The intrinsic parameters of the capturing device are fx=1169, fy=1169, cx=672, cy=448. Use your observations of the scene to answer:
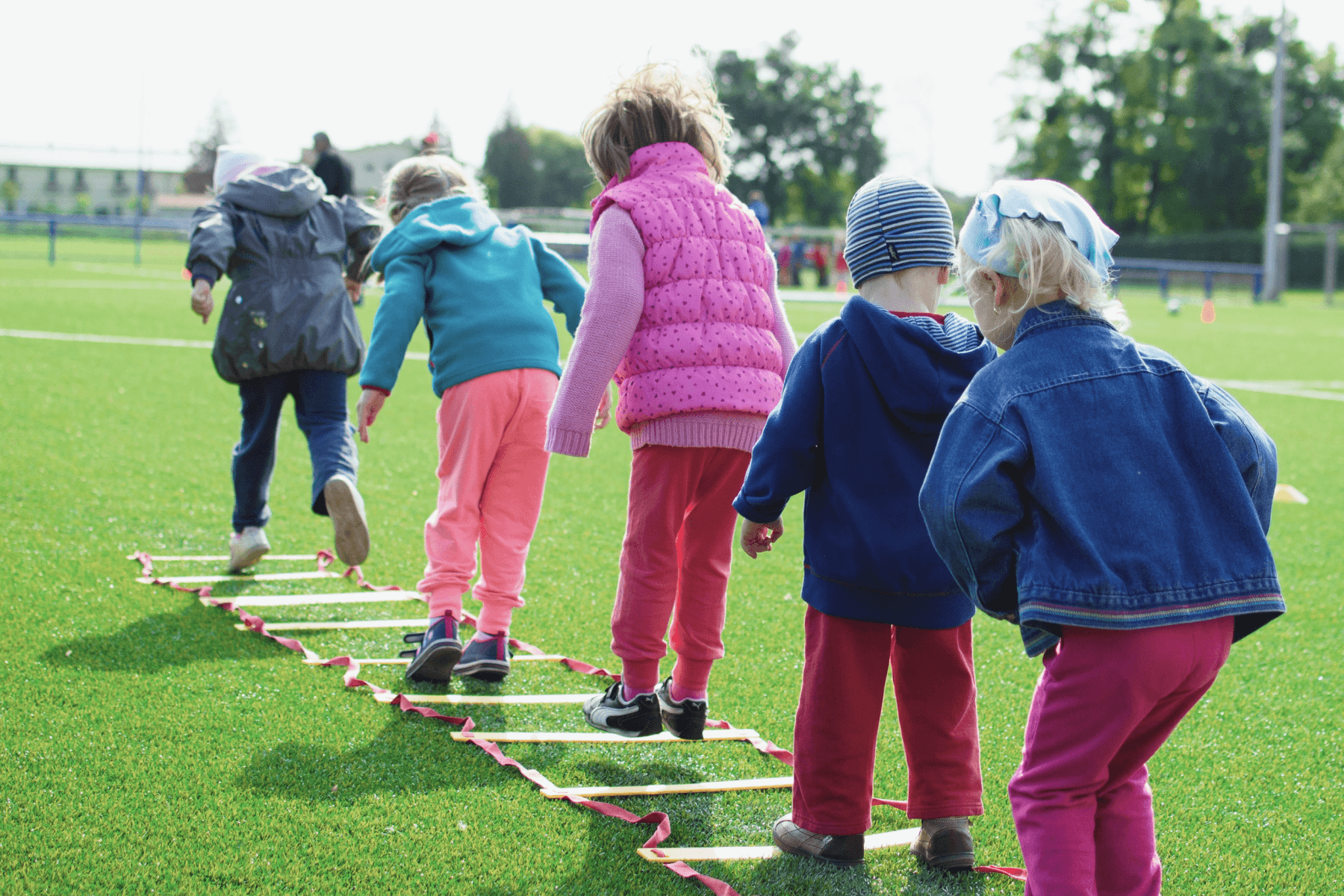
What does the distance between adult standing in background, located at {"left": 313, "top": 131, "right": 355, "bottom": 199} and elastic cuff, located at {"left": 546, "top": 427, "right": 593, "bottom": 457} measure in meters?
11.2

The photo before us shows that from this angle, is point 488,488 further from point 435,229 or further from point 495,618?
point 435,229

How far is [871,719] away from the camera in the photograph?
261cm

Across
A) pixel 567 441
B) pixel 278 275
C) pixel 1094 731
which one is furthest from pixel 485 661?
pixel 1094 731

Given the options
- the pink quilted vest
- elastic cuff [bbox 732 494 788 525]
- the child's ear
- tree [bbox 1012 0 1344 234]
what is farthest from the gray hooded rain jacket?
tree [bbox 1012 0 1344 234]

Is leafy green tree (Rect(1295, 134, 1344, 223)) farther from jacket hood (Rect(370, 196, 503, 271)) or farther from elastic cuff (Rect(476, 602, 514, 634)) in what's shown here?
elastic cuff (Rect(476, 602, 514, 634))

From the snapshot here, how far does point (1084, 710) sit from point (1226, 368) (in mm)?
14434

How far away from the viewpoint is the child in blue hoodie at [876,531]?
2.49m

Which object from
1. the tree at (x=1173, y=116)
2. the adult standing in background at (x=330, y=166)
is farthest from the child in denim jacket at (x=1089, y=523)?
the tree at (x=1173, y=116)

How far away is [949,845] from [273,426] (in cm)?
345

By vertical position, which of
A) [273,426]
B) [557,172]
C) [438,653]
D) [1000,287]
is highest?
[557,172]

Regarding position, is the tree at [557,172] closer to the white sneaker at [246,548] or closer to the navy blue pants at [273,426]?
the navy blue pants at [273,426]

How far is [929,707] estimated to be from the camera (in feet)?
8.68

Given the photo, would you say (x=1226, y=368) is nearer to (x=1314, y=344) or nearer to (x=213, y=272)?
(x=1314, y=344)

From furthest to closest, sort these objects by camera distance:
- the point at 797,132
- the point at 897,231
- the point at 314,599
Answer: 1. the point at 797,132
2. the point at 314,599
3. the point at 897,231
